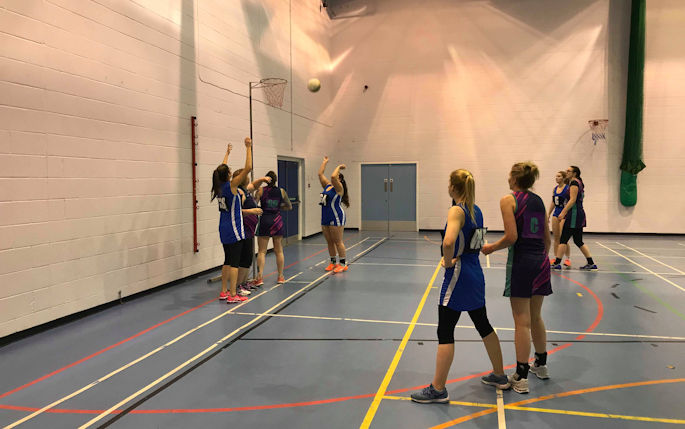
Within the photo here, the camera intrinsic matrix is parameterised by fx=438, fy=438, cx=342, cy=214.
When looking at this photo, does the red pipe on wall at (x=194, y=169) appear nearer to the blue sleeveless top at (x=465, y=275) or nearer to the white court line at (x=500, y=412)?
the blue sleeveless top at (x=465, y=275)

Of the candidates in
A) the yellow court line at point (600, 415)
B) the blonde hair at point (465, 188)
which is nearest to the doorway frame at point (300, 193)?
the blonde hair at point (465, 188)

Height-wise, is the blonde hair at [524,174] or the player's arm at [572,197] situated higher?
the blonde hair at [524,174]

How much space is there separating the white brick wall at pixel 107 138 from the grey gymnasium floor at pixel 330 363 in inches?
24.8

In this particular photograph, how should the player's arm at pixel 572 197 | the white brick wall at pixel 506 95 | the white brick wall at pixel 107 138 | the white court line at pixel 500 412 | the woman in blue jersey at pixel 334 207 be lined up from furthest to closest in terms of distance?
1. the white brick wall at pixel 506 95
2. the woman in blue jersey at pixel 334 207
3. the player's arm at pixel 572 197
4. the white brick wall at pixel 107 138
5. the white court line at pixel 500 412

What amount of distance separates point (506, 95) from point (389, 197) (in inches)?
193

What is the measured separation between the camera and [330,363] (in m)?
4.00

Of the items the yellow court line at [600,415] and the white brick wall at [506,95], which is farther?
the white brick wall at [506,95]

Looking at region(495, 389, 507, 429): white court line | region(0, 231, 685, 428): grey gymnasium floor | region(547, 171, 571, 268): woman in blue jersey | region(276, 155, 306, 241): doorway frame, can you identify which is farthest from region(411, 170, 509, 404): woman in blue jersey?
region(276, 155, 306, 241): doorway frame

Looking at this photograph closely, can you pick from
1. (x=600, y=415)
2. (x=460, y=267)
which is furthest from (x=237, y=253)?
(x=600, y=415)

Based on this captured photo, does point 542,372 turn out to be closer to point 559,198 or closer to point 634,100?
point 559,198

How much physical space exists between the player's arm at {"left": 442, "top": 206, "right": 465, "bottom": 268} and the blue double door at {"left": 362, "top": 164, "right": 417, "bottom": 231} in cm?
1185

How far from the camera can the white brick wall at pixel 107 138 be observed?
15.3 feet

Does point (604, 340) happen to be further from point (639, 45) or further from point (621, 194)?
point (639, 45)

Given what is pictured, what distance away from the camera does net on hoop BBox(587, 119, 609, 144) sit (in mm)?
13000
